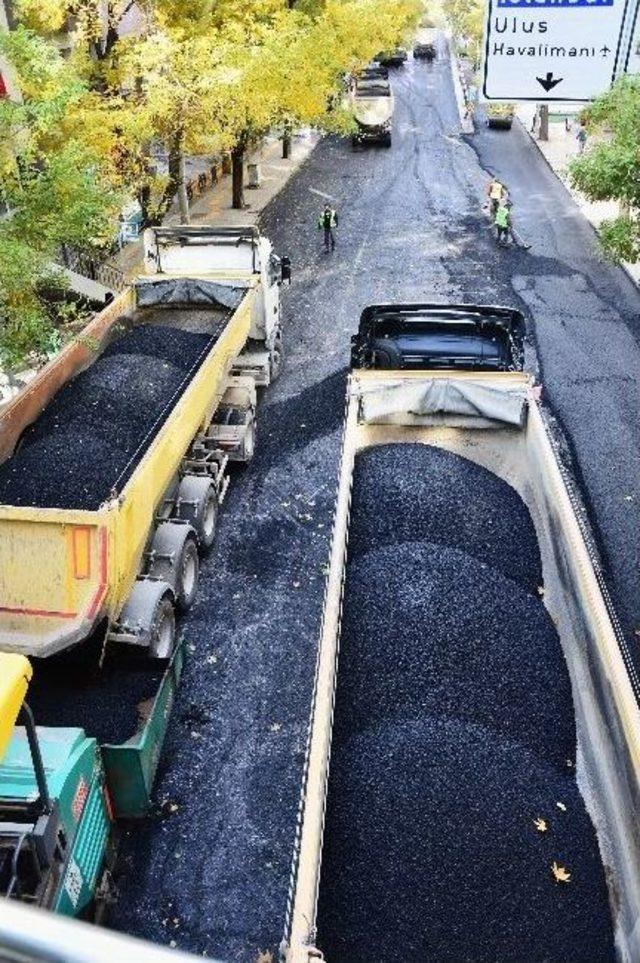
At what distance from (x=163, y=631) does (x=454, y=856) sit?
15.9 ft

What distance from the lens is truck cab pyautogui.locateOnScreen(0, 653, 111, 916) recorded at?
5.25 meters

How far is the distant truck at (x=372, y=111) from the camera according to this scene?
35.5 metres

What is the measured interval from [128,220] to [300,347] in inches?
315

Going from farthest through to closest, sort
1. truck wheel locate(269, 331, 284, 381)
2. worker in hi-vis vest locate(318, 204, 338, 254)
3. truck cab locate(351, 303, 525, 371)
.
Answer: worker in hi-vis vest locate(318, 204, 338, 254) → truck wheel locate(269, 331, 284, 381) → truck cab locate(351, 303, 525, 371)

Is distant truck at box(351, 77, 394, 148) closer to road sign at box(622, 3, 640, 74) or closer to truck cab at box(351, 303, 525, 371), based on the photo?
truck cab at box(351, 303, 525, 371)

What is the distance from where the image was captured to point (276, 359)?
1602 cm

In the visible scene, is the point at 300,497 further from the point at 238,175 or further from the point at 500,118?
the point at 500,118

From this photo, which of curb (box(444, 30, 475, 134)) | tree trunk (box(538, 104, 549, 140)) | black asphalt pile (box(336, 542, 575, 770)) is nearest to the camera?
black asphalt pile (box(336, 542, 575, 770))

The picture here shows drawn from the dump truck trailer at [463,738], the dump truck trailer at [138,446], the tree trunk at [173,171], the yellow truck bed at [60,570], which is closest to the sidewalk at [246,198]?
the tree trunk at [173,171]

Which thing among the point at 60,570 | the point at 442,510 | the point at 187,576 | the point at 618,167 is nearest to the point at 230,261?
the point at 187,576

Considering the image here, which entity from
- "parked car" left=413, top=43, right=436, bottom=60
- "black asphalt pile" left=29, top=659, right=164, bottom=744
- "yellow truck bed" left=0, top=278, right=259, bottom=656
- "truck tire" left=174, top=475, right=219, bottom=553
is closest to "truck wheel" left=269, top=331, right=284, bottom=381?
"truck tire" left=174, top=475, right=219, bottom=553

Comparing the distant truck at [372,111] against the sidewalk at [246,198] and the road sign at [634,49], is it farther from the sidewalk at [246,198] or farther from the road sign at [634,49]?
the road sign at [634,49]

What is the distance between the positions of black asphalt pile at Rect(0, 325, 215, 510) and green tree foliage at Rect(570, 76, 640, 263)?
565 cm

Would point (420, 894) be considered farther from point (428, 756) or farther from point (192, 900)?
point (192, 900)
